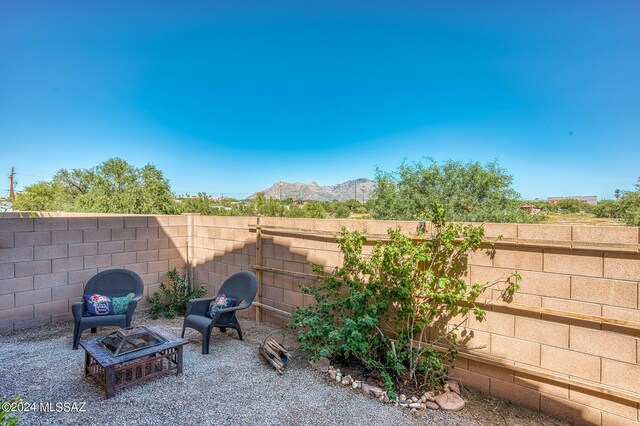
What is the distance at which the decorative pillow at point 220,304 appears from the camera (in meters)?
4.27

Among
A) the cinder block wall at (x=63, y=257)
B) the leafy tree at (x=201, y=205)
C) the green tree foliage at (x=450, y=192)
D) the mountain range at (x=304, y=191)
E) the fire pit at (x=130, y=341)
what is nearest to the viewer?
the fire pit at (x=130, y=341)

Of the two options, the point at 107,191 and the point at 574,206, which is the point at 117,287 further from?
the point at 107,191

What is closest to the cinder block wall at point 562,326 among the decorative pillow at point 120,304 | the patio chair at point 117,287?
the patio chair at point 117,287

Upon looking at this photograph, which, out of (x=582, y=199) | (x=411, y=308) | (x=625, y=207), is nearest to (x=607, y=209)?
(x=625, y=207)

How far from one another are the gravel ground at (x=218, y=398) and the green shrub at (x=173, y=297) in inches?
64.6

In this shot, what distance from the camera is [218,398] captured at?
2.88 m

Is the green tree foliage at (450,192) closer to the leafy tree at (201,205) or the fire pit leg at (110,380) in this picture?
the fire pit leg at (110,380)

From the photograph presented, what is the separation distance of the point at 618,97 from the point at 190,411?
1245 cm

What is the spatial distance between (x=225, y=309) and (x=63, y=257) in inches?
110

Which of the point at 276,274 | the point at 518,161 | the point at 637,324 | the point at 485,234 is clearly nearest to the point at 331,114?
the point at 518,161

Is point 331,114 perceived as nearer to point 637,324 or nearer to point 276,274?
point 276,274

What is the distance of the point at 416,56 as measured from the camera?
30.9 ft

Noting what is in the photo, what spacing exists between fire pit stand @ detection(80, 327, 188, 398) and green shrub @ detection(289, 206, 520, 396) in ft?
4.42

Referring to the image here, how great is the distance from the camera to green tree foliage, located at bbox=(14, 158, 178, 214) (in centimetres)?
1700
